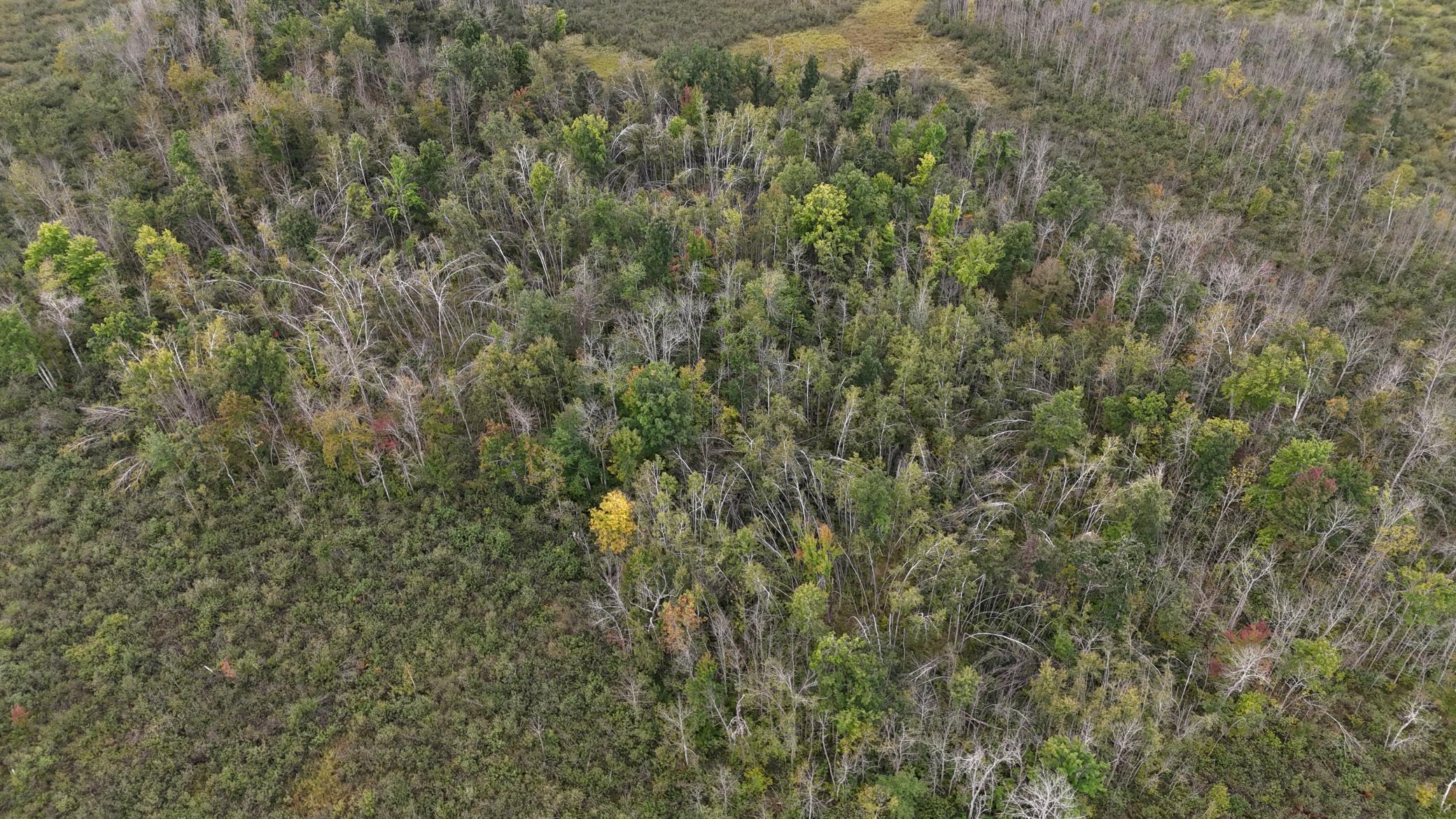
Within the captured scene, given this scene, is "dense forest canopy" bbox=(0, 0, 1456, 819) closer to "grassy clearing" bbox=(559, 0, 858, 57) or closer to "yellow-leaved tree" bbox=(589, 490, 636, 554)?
"yellow-leaved tree" bbox=(589, 490, 636, 554)

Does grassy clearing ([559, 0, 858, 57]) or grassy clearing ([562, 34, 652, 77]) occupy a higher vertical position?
grassy clearing ([559, 0, 858, 57])

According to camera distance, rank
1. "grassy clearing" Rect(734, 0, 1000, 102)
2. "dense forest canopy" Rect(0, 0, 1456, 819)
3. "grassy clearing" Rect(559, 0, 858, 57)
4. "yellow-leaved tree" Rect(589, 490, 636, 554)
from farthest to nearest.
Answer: "grassy clearing" Rect(559, 0, 858, 57)
"grassy clearing" Rect(734, 0, 1000, 102)
"yellow-leaved tree" Rect(589, 490, 636, 554)
"dense forest canopy" Rect(0, 0, 1456, 819)

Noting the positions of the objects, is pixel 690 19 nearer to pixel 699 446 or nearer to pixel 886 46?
pixel 886 46

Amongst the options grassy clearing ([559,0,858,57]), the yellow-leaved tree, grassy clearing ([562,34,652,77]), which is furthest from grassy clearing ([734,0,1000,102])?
the yellow-leaved tree

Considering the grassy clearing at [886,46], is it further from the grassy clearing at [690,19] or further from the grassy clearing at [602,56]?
the grassy clearing at [602,56]

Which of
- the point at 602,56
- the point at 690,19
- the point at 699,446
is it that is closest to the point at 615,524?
the point at 699,446

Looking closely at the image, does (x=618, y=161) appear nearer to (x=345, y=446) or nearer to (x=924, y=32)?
(x=345, y=446)
